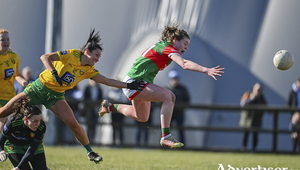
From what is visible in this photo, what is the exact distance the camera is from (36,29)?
40.7 feet

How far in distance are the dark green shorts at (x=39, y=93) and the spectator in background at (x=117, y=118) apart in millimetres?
5273

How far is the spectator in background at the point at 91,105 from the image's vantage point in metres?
11.9

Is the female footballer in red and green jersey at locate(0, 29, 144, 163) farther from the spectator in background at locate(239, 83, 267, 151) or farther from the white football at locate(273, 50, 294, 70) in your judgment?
the spectator in background at locate(239, 83, 267, 151)

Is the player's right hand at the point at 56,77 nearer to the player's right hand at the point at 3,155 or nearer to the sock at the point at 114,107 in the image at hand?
the player's right hand at the point at 3,155

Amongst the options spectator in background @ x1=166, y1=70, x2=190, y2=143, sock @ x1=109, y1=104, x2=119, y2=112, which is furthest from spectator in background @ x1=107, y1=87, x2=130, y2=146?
sock @ x1=109, y1=104, x2=119, y2=112

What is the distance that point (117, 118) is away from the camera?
12578 millimetres

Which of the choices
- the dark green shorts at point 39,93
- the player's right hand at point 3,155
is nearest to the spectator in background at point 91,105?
the dark green shorts at point 39,93

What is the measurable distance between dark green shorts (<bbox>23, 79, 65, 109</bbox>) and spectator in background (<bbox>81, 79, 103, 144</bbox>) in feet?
18.1

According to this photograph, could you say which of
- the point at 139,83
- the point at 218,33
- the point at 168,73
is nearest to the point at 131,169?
the point at 139,83

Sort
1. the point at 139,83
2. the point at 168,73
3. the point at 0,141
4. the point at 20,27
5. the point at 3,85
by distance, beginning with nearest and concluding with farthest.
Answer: the point at 0,141 < the point at 139,83 < the point at 3,85 < the point at 20,27 < the point at 168,73

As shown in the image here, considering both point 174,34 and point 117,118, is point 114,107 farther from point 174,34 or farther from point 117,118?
point 117,118

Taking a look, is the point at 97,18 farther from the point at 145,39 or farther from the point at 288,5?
the point at 288,5

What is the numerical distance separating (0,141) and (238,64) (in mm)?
8326

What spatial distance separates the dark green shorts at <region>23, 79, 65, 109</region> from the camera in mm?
6301
